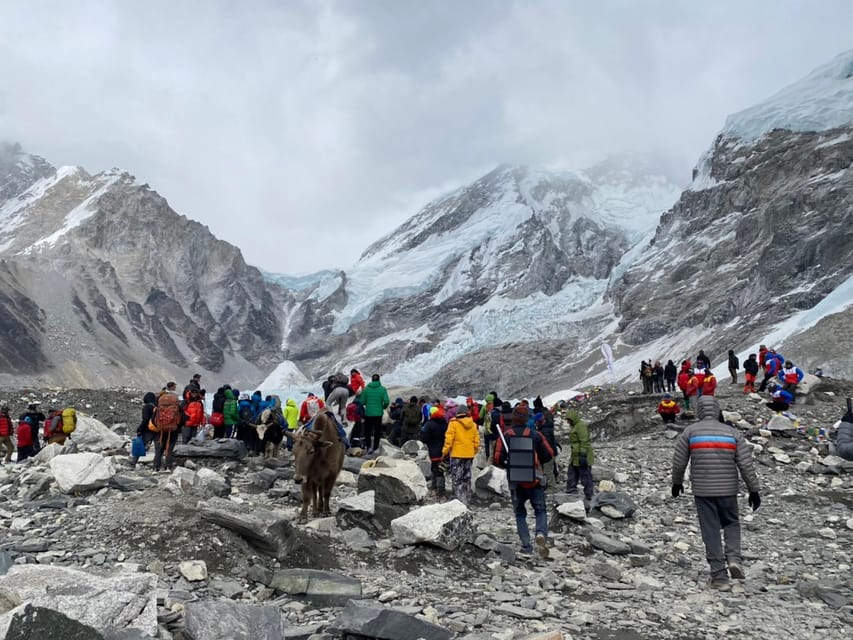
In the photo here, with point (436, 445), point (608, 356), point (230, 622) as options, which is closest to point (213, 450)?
point (436, 445)

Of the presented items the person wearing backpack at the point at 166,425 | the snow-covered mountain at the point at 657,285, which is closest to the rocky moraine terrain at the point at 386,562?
the person wearing backpack at the point at 166,425

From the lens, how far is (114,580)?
5.13 meters

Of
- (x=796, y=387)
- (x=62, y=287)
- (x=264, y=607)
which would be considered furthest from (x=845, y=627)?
(x=62, y=287)

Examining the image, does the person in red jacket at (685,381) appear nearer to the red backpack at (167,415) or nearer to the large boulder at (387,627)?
the red backpack at (167,415)

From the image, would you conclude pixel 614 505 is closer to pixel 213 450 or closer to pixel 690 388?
pixel 213 450

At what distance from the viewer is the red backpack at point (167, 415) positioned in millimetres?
13227

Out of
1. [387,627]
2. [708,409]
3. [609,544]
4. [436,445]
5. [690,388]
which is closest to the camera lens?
[387,627]

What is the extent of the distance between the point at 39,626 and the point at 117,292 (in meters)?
168

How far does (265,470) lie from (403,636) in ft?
27.8

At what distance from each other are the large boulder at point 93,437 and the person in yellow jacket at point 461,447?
10384 millimetres

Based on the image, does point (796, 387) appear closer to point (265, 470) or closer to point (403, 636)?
point (265, 470)

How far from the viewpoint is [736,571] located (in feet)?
25.0

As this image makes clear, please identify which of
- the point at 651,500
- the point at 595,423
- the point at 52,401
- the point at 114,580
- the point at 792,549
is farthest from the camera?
the point at 52,401

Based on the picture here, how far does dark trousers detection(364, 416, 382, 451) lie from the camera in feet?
53.9
